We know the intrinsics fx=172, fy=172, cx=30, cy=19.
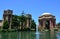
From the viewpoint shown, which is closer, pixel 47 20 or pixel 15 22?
pixel 15 22

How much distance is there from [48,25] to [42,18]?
5.41 meters

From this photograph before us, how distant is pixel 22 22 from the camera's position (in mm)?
74875

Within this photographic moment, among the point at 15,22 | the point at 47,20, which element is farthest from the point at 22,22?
the point at 47,20

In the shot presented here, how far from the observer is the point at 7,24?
254 feet

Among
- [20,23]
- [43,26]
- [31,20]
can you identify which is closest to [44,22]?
[43,26]

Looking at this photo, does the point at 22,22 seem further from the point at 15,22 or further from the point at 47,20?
the point at 47,20

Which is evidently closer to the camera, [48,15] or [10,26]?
[10,26]

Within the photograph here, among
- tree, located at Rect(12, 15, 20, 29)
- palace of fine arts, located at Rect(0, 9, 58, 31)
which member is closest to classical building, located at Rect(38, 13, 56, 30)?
palace of fine arts, located at Rect(0, 9, 58, 31)

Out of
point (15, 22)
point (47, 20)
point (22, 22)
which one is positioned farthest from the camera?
point (47, 20)

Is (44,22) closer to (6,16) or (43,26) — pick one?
(43,26)

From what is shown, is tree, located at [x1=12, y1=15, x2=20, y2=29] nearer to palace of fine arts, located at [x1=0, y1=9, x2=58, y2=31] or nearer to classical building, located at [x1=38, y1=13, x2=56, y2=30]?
palace of fine arts, located at [x1=0, y1=9, x2=58, y2=31]

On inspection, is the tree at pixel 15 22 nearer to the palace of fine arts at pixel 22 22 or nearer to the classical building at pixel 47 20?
the palace of fine arts at pixel 22 22

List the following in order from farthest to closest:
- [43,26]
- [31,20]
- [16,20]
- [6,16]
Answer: [31,20], [43,26], [6,16], [16,20]

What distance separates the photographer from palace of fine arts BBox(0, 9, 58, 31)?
74238mm
